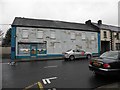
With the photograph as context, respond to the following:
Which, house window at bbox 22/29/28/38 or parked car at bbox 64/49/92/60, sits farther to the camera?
house window at bbox 22/29/28/38

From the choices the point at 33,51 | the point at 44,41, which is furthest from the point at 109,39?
the point at 33,51

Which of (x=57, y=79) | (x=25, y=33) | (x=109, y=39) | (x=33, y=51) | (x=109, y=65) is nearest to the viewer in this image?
(x=109, y=65)

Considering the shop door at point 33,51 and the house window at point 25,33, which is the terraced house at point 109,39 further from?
the house window at point 25,33

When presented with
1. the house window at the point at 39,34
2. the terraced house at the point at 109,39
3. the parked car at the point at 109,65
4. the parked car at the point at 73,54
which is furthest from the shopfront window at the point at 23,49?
the parked car at the point at 109,65

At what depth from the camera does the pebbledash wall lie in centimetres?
2316

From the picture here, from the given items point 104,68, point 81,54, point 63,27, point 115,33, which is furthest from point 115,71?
point 115,33

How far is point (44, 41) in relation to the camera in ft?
81.3

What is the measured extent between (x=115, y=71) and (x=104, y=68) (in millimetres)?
571

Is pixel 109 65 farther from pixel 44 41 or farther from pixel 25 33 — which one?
pixel 25 33

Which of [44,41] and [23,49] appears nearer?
[23,49]

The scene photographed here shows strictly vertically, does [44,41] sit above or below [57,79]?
above

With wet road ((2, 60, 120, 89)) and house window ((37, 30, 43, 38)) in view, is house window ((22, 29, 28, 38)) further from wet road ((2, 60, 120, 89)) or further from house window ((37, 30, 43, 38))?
wet road ((2, 60, 120, 89))

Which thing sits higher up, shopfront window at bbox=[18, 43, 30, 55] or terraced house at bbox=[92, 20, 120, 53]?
terraced house at bbox=[92, 20, 120, 53]

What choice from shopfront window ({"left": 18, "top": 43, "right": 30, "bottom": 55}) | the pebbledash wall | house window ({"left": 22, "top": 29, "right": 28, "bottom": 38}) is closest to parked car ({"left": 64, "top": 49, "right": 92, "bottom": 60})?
the pebbledash wall
